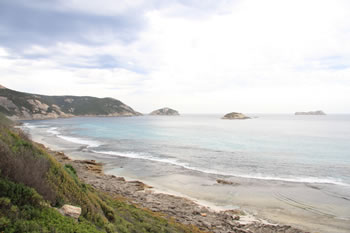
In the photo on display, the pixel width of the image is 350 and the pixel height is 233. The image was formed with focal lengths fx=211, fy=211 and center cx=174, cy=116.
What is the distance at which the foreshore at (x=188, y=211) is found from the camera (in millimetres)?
12211

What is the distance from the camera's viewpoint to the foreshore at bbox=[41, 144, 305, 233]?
12211 millimetres

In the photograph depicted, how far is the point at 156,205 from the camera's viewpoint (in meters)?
15.0

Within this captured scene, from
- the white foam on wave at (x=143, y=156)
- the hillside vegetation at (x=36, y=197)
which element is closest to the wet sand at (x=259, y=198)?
the white foam on wave at (x=143, y=156)

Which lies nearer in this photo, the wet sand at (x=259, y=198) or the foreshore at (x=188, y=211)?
the foreshore at (x=188, y=211)

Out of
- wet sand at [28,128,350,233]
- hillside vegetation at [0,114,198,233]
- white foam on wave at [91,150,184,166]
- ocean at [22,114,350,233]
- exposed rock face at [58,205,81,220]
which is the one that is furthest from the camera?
white foam on wave at [91,150,184,166]

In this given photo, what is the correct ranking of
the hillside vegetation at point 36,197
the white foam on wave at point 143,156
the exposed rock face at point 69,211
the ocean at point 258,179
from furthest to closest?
the white foam on wave at point 143,156, the ocean at point 258,179, the exposed rock face at point 69,211, the hillside vegetation at point 36,197

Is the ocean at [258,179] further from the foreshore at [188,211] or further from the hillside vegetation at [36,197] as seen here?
the hillside vegetation at [36,197]

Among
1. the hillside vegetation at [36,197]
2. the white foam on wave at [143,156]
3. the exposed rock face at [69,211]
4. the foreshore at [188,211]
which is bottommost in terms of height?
the white foam on wave at [143,156]

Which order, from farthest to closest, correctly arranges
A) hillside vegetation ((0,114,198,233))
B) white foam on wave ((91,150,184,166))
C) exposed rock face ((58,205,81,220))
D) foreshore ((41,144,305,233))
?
white foam on wave ((91,150,184,166)), foreshore ((41,144,305,233)), exposed rock face ((58,205,81,220)), hillside vegetation ((0,114,198,233))

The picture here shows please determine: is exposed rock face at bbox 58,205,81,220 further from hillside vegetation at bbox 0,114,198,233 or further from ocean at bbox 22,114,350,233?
ocean at bbox 22,114,350,233

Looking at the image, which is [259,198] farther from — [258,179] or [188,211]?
[188,211]

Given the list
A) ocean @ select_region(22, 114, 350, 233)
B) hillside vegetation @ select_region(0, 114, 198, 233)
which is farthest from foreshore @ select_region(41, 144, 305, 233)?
hillside vegetation @ select_region(0, 114, 198, 233)

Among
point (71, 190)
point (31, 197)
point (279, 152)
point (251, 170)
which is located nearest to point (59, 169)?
point (71, 190)

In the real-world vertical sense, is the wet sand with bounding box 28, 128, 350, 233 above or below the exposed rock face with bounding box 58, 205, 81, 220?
below
